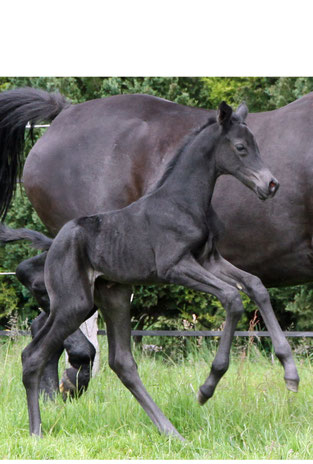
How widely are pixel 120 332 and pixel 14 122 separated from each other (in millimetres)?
1976

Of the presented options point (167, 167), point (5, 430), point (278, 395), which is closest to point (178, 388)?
point (278, 395)

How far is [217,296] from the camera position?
3.80 m

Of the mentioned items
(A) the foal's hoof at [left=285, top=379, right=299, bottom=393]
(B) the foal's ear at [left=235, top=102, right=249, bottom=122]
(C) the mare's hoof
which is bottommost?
(C) the mare's hoof

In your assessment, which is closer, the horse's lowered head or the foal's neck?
the horse's lowered head

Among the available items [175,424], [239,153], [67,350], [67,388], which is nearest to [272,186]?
[239,153]

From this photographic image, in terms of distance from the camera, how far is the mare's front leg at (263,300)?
3682mm

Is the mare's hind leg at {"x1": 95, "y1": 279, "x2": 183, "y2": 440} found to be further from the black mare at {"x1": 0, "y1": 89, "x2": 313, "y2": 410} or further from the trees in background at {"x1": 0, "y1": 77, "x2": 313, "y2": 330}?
the trees in background at {"x1": 0, "y1": 77, "x2": 313, "y2": 330}

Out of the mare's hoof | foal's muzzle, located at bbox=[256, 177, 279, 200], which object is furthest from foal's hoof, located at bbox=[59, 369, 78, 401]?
foal's muzzle, located at bbox=[256, 177, 279, 200]

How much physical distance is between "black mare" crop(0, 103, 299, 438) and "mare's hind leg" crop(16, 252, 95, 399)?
35.0 inches

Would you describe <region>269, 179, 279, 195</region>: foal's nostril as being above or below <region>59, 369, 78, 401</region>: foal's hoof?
above

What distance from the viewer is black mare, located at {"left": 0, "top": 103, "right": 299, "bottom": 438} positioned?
384 cm

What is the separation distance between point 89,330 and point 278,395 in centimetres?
225

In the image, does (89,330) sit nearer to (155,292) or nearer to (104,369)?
(104,369)

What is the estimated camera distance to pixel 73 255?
417 cm
